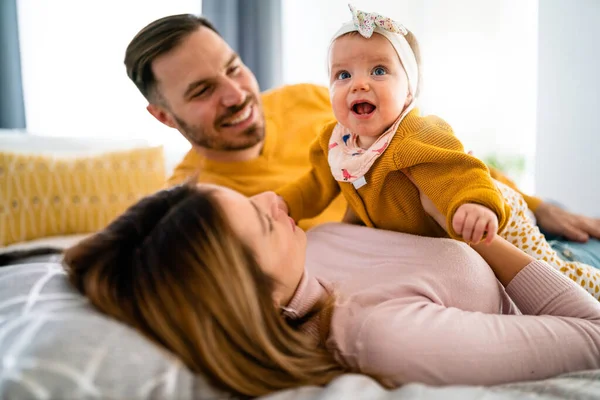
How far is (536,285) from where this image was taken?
87 cm

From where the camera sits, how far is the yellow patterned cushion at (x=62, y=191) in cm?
158

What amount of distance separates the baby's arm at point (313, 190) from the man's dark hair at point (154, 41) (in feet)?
1.83

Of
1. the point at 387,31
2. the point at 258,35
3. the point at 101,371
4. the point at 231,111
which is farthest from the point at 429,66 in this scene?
the point at 101,371

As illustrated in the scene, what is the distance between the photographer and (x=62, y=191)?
5.30ft

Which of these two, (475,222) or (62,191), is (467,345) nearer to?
(475,222)

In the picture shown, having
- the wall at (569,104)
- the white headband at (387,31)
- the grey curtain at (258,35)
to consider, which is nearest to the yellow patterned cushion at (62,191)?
the white headband at (387,31)

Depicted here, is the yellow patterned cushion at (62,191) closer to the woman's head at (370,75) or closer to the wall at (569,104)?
the woman's head at (370,75)

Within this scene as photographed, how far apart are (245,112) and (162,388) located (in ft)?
3.76

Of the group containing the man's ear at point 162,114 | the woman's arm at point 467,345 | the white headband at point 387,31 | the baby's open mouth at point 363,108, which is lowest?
the woman's arm at point 467,345

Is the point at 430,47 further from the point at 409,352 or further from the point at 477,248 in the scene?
the point at 409,352

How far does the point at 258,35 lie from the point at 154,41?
1502 millimetres

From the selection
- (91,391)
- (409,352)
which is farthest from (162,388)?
(409,352)

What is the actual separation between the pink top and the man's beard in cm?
73

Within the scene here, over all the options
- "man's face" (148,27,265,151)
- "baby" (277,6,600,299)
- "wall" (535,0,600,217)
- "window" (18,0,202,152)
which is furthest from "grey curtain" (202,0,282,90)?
"baby" (277,6,600,299)
